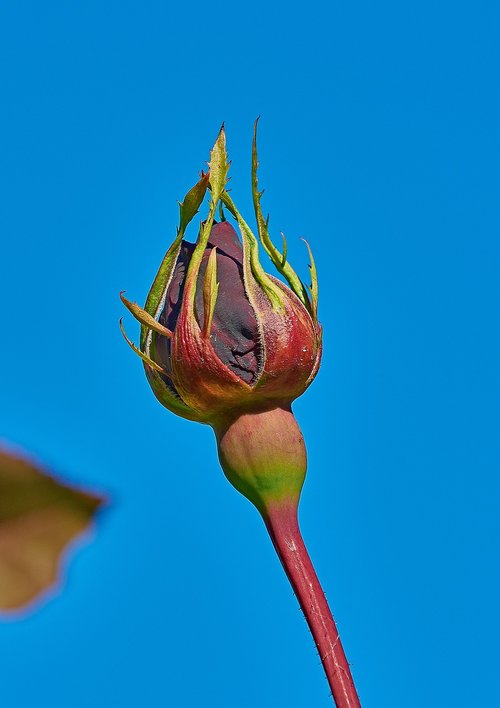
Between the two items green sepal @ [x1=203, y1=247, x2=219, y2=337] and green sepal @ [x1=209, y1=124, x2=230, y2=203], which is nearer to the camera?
green sepal @ [x1=203, y1=247, x2=219, y2=337]

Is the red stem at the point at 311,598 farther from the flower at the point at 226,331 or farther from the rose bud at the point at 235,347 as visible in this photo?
the flower at the point at 226,331

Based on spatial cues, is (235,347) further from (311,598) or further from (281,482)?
(311,598)

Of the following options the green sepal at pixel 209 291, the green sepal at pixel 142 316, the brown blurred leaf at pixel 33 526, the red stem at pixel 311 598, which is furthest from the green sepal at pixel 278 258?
A: the brown blurred leaf at pixel 33 526

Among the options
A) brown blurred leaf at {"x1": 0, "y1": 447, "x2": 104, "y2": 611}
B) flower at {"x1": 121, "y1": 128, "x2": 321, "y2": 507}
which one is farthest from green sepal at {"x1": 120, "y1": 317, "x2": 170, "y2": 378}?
brown blurred leaf at {"x1": 0, "y1": 447, "x2": 104, "y2": 611}

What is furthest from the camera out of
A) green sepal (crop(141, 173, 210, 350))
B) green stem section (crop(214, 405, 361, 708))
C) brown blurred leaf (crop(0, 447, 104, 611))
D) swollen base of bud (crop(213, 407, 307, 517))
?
green sepal (crop(141, 173, 210, 350))

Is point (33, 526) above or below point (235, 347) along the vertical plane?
below

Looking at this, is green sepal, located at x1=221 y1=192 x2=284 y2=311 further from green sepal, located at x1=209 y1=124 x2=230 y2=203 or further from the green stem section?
the green stem section

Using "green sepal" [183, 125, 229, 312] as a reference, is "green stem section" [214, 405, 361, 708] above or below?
below

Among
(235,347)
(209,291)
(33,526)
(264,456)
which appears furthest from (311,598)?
(33,526)
